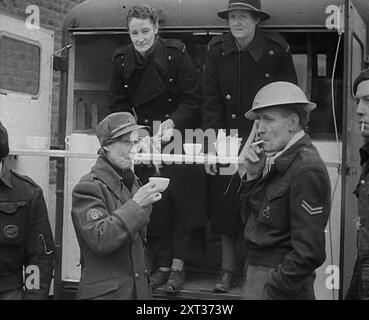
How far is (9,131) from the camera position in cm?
334

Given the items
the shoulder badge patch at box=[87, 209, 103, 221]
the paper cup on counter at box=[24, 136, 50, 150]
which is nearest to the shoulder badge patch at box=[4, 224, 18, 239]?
the shoulder badge patch at box=[87, 209, 103, 221]

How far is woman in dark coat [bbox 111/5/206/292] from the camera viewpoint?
3.16 m

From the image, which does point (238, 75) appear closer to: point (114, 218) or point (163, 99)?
point (163, 99)

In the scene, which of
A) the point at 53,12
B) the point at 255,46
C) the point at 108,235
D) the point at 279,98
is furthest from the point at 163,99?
the point at 53,12

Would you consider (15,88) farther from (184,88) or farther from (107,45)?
(184,88)

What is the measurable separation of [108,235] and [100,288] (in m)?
0.24

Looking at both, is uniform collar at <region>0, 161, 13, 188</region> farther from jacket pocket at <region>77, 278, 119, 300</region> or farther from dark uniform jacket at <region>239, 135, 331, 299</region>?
dark uniform jacket at <region>239, 135, 331, 299</region>

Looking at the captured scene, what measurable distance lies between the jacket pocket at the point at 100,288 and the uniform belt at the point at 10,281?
0.26 m

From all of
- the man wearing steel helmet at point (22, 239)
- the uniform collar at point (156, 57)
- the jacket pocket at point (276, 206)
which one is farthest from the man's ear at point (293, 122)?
the man wearing steel helmet at point (22, 239)

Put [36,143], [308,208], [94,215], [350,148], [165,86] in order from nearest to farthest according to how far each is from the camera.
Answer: [308,208], [94,215], [350,148], [165,86], [36,143]

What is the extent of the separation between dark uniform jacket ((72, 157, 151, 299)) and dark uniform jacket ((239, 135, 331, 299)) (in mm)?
470

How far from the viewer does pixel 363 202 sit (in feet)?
9.12

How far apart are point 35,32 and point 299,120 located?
4.76ft
